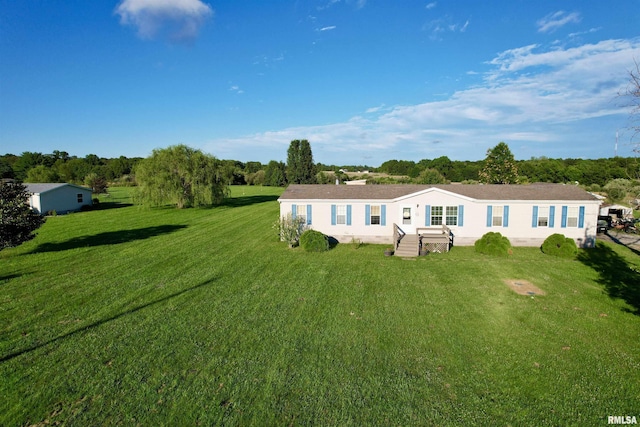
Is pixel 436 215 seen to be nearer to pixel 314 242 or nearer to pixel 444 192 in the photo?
pixel 444 192

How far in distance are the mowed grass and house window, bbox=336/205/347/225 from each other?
4.35m

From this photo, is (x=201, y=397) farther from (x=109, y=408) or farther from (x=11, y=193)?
(x=11, y=193)

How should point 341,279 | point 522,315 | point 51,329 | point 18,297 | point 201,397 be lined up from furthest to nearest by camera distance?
1. point 341,279
2. point 18,297
3. point 522,315
4. point 51,329
5. point 201,397

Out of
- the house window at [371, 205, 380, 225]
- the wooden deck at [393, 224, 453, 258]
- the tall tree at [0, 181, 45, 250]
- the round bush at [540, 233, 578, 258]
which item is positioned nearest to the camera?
the tall tree at [0, 181, 45, 250]

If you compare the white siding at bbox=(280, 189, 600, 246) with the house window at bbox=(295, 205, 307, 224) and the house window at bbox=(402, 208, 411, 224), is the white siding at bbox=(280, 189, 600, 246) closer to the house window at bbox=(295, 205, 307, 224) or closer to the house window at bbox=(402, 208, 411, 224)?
the house window at bbox=(402, 208, 411, 224)

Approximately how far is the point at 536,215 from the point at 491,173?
96.6ft

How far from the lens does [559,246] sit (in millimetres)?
17562

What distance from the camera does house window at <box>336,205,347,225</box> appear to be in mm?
20688

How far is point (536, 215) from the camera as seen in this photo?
19.2 meters

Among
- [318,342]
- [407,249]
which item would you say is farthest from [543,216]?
[318,342]

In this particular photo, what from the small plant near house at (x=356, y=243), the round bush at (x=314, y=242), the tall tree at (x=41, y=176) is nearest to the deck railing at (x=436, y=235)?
the small plant near house at (x=356, y=243)

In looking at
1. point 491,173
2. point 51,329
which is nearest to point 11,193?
point 51,329

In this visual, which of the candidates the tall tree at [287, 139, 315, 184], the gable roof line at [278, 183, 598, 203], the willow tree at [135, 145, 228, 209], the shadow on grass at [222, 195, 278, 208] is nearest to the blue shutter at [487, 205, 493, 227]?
the gable roof line at [278, 183, 598, 203]

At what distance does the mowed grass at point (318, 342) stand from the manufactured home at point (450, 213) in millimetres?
2914
